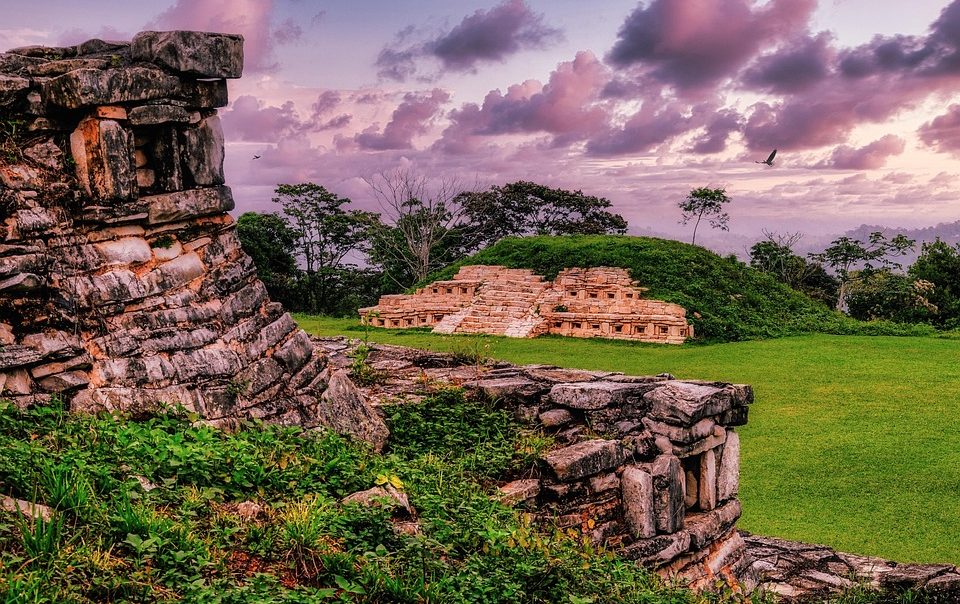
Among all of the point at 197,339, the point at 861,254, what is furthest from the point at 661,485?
the point at 861,254

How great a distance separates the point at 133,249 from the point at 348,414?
2149 millimetres

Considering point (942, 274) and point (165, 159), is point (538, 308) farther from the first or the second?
point (942, 274)

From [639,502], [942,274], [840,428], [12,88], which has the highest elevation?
[12,88]

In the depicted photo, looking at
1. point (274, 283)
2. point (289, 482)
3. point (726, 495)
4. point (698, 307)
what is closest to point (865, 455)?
point (726, 495)

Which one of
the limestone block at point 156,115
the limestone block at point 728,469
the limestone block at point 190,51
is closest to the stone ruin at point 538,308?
the limestone block at point 728,469

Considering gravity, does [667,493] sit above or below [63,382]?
below

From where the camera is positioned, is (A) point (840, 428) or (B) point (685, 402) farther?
(A) point (840, 428)

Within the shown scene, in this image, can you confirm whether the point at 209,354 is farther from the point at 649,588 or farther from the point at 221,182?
the point at 649,588

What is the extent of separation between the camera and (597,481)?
5.95 metres

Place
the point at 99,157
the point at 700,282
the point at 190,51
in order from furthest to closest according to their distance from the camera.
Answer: the point at 700,282, the point at 190,51, the point at 99,157

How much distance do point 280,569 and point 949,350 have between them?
1809cm

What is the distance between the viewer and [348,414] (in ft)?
20.7

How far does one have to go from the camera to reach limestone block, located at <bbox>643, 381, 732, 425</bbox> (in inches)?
256

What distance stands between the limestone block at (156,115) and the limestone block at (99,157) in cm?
15
